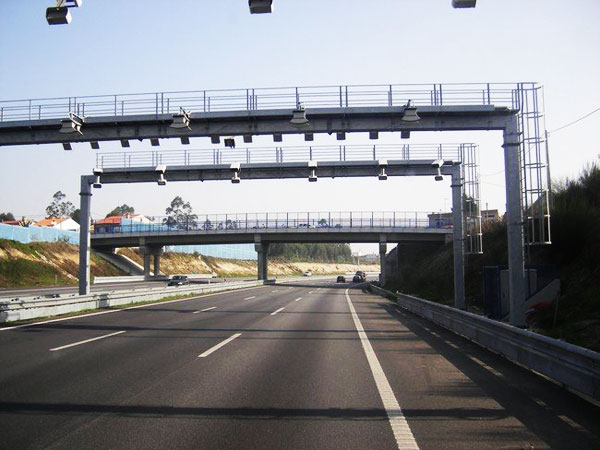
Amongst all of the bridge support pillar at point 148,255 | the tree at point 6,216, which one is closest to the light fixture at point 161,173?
the bridge support pillar at point 148,255

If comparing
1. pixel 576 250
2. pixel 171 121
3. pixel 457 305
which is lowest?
pixel 457 305

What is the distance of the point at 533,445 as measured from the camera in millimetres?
5031

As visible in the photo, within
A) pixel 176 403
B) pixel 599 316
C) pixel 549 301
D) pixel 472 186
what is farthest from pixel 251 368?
pixel 472 186

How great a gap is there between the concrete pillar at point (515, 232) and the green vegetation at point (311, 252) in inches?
4757

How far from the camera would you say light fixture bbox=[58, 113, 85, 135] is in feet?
60.8

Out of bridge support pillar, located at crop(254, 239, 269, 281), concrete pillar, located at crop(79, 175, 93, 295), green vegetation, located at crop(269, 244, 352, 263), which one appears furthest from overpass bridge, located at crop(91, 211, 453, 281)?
green vegetation, located at crop(269, 244, 352, 263)

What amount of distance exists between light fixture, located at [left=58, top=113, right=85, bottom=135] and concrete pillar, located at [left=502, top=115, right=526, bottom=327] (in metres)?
15.1

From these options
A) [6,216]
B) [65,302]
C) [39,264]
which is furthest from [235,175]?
[6,216]

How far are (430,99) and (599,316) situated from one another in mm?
9081

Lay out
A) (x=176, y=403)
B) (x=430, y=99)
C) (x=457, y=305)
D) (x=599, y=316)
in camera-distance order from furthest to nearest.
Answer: (x=457, y=305) → (x=430, y=99) → (x=599, y=316) → (x=176, y=403)

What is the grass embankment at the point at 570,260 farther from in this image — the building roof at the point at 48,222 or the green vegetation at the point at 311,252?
the green vegetation at the point at 311,252

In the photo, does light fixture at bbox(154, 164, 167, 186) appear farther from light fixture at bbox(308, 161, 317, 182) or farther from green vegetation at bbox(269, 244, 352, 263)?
green vegetation at bbox(269, 244, 352, 263)

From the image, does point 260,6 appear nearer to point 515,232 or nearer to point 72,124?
point 515,232

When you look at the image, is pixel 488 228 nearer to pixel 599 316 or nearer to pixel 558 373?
pixel 599 316
